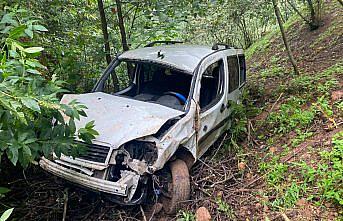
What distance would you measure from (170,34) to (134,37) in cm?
88

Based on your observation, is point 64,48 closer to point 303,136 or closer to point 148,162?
point 148,162

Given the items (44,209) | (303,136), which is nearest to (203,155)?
(303,136)

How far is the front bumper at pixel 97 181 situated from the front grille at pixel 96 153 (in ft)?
0.65

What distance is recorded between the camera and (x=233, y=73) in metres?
6.23

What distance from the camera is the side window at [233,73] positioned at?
6015mm

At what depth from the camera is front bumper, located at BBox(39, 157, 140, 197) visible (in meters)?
3.61

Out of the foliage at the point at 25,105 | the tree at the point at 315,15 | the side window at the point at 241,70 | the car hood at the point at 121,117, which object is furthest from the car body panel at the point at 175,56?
the tree at the point at 315,15

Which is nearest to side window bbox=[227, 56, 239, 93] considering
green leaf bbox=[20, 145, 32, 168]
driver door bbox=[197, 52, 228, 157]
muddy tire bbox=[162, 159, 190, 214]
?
driver door bbox=[197, 52, 228, 157]

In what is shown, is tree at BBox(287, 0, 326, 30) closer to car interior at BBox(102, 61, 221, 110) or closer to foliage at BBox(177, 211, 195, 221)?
car interior at BBox(102, 61, 221, 110)

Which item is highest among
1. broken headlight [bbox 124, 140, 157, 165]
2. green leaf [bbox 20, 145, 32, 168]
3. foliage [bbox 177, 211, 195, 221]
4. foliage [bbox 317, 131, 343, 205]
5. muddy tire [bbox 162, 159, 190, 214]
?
green leaf [bbox 20, 145, 32, 168]

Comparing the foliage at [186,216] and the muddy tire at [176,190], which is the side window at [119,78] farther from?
the foliage at [186,216]

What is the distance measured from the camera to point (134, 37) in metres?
7.57

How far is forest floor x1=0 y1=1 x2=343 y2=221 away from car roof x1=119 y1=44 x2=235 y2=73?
1386 millimetres

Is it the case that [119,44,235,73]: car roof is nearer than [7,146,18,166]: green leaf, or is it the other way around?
[7,146,18,166]: green leaf
